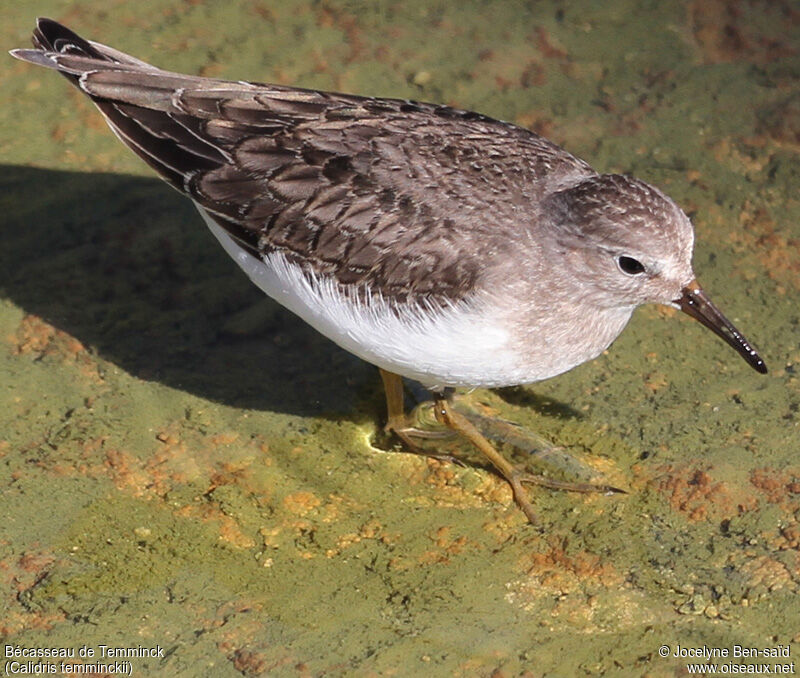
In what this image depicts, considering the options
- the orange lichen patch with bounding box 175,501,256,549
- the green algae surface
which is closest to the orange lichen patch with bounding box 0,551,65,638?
the green algae surface

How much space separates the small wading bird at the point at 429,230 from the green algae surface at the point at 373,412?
2.05 feet

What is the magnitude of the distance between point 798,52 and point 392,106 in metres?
4.19

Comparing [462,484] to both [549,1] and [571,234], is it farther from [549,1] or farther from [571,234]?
[549,1]

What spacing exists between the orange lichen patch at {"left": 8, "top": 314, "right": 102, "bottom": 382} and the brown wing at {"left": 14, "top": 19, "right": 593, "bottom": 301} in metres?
1.27

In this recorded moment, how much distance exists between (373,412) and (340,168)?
1.59 m

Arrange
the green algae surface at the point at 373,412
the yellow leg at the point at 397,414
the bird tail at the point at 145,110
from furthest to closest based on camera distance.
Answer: the yellow leg at the point at 397,414 < the bird tail at the point at 145,110 < the green algae surface at the point at 373,412

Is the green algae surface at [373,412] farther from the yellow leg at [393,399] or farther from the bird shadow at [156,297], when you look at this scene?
the yellow leg at [393,399]

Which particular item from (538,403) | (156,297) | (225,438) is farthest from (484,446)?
(156,297)

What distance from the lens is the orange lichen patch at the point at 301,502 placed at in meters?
5.90

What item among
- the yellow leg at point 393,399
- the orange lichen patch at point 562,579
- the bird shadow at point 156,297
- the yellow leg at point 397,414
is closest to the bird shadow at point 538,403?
the yellow leg at point 397,414

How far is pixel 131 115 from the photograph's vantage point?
627cm

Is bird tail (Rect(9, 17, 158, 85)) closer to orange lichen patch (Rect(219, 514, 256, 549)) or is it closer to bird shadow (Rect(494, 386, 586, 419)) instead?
orange lichen patch (Rect(219, 514, 256, 549))

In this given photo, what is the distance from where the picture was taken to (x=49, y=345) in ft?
22.1

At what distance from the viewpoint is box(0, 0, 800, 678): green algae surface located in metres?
5.28
